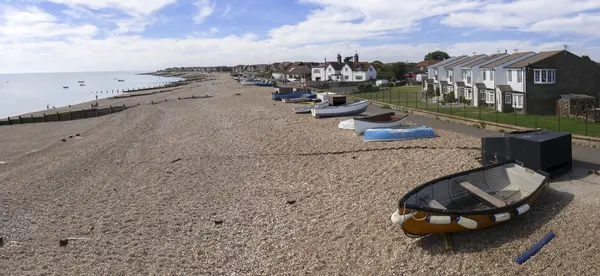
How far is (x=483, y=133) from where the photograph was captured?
2302 centimetres

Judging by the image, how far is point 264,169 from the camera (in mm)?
18375

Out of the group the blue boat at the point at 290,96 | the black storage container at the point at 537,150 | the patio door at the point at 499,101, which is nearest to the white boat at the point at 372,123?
the black storage container at the point at 537,150

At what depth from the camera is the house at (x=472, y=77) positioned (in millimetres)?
41656

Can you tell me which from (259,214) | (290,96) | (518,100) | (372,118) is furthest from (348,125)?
(290,96)

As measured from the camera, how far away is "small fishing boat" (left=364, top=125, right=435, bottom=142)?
2147 centimetres

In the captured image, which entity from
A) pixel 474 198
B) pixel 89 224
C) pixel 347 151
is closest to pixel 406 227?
pixel 474 198

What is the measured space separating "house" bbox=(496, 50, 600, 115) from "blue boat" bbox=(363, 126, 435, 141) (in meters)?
15.5

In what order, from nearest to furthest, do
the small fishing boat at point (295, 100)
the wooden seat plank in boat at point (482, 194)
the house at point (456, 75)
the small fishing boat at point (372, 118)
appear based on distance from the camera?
the wooden seat plank in boat at point (482, 194), the small fishing boat at point (372, 118), the house at point (456, 75), the small fishing boat at point (295, 100)

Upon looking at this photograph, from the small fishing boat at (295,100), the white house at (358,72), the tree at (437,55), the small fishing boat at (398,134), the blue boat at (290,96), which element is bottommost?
the small fishing boat at (398,134)

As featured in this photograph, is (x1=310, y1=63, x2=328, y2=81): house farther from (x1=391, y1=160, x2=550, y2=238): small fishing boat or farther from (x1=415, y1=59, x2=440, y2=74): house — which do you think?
(x1=391, y1=160, x2=550, y2=238): small fishing boat

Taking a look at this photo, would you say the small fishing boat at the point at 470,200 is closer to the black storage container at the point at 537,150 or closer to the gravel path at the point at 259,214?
the gravel path at the point at 259,214

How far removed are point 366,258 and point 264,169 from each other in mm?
8748

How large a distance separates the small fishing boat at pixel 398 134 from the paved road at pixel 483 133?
8.50ft

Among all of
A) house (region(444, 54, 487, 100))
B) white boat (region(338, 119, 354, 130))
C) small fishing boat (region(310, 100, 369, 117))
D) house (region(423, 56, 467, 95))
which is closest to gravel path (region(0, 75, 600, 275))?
white boat (region(338, 119, 354, 130))
